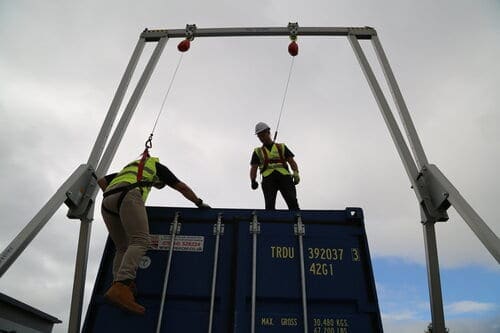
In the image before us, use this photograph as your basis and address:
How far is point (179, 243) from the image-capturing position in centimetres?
338

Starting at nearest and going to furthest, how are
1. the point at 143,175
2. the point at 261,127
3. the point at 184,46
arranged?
the point at 143,175
the point at 184,46
the point at 261,127

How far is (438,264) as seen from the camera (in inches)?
138

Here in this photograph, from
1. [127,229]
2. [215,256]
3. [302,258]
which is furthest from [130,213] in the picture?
[302,258]

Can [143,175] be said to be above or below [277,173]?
below

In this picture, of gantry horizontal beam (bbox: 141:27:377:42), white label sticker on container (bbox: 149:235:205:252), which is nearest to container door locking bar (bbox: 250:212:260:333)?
white label sticker on container (bbox: 149:235:205:252)

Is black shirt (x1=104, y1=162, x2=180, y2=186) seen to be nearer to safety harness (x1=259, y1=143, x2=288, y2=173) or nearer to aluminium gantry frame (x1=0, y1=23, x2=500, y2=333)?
aluminium gantry frame (x1=0, y1=23, x2=500, y2=333)

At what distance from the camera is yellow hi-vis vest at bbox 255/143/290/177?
5105 millimetres

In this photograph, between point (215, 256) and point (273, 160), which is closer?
point (215, 256)

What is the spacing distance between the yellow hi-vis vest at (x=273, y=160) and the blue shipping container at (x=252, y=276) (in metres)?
1.66

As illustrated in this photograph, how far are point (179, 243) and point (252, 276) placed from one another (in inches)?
33.0

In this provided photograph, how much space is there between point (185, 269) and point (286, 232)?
107cm

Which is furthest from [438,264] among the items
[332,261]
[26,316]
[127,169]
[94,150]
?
[26,316]

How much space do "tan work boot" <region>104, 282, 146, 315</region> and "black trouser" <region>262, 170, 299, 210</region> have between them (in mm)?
2617

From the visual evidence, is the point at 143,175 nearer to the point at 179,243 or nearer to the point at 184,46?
the point at 179,243
